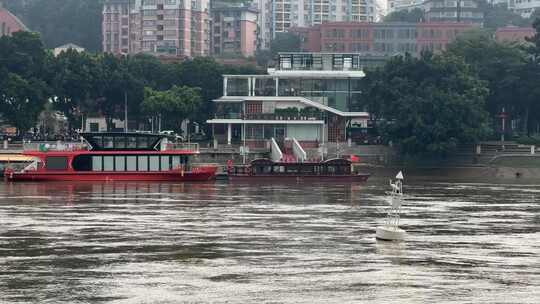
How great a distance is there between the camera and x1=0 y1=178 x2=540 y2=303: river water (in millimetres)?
52188

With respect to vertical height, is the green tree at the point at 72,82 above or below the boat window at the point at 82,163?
above

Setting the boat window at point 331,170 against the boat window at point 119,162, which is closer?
the boat window at point 119,162

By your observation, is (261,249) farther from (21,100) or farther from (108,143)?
(21,100)

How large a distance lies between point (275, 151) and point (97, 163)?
82.8 feet

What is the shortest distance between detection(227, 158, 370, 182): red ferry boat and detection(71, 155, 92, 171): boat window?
1309 cm

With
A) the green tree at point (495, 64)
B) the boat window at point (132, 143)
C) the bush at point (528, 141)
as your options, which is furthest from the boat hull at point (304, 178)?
the green tree at point (495, 64)

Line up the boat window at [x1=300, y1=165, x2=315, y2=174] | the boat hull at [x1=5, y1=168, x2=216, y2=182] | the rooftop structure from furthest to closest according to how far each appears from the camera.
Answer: the rooftop structure < the boat window at [x1=300, y1=165, x2=315, y2=174] < the boat hull at [x1=5, y1=168, x2=216, y2=182]

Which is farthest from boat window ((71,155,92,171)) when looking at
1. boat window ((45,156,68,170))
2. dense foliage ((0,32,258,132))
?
dense foliage ((0,32,258,132))

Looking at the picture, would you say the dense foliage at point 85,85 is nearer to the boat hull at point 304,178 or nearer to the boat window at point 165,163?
the boat window at point 165,163

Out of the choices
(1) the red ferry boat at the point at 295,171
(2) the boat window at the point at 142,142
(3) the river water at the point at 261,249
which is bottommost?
(3) the river water at the point at 261,249

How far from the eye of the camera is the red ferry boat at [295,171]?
120 m

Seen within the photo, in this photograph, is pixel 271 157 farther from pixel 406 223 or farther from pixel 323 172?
pixel 406 223

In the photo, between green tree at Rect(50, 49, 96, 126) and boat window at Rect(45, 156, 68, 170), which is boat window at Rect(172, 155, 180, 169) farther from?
green tree at Rect(50, 49, 96, 126)

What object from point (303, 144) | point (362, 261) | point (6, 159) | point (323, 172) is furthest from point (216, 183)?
point (362, 261)
